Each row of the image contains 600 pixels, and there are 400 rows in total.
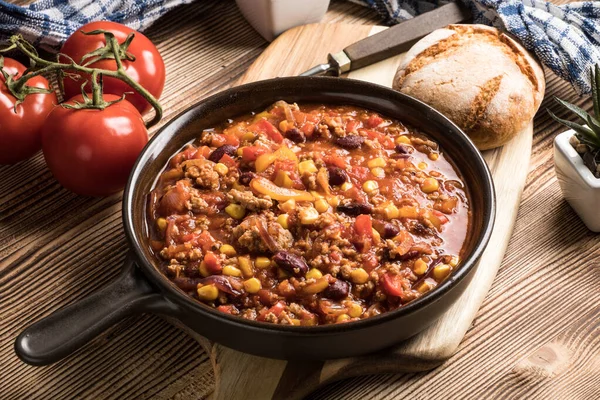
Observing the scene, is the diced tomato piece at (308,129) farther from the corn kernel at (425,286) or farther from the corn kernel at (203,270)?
the corn kernel at (425,286)

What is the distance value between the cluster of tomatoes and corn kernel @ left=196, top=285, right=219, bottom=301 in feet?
4.58

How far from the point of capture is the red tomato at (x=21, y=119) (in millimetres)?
4926

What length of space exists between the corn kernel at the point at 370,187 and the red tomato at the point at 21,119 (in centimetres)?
236

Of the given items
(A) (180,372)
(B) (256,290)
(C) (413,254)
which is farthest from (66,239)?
(C) (413,254)

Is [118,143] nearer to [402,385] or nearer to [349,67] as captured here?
[349,67]

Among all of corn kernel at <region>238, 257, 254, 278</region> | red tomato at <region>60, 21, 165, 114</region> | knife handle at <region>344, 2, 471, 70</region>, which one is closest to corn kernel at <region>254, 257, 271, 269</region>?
corn kernel at <region>238, 257, 254, 278</region>


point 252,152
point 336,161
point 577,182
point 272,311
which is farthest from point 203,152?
point 577,182

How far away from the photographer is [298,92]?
4992 millimetres

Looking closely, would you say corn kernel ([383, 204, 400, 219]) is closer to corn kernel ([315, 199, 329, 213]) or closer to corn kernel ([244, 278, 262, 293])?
corn kernel ([315, 199, 329, 213])

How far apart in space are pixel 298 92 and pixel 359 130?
53 cm

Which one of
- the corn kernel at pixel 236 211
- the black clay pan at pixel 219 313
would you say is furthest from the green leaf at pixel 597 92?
the corn kernel at pixel 236 211

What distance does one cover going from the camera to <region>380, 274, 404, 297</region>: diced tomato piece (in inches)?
150

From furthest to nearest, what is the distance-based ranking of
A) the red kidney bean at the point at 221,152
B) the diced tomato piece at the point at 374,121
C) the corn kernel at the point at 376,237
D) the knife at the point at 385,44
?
the knife at the point at 385,44 → the diced tomato piece at the point at 374,121 → the red kidney bean at the point at 221,152 → the corn kernel at the point at 376,237

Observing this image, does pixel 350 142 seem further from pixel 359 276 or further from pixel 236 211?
pixel 359 276
